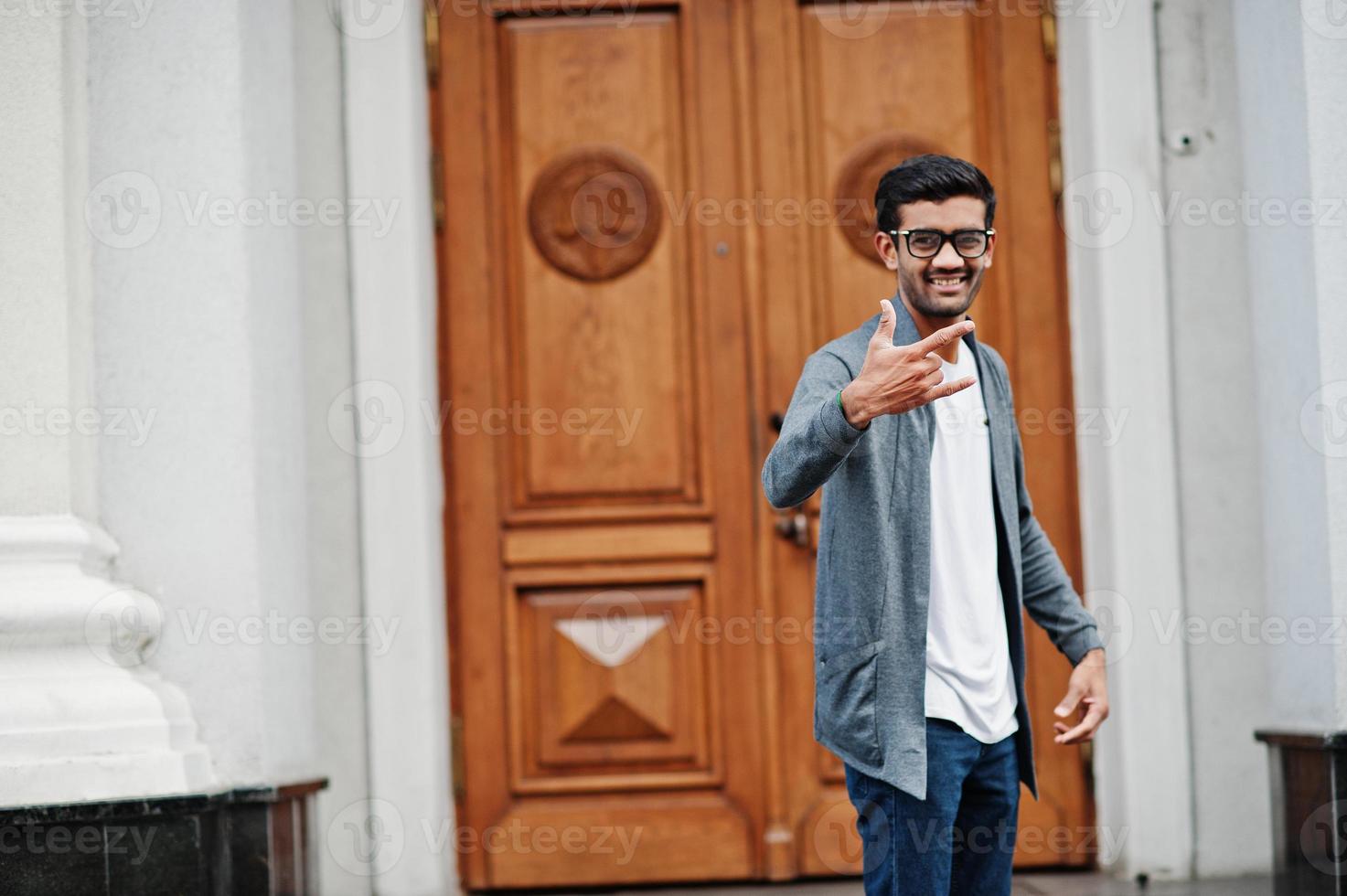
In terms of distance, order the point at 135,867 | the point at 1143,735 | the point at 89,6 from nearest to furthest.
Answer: the point at 135,867 → the point at 89,6 → the point at 1143,735

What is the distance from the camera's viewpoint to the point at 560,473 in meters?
4.98

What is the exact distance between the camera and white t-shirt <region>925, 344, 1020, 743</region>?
8.71 feet

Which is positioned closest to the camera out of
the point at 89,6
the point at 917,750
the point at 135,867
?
the point at 917,750

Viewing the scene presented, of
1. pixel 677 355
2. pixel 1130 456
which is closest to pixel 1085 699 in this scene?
pixel 1130 456

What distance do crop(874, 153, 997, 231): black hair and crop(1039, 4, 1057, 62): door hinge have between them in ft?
8.13

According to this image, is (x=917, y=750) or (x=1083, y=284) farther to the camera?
(x=1083, y=284)

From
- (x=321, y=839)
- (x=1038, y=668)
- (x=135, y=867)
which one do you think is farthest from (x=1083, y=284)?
(x=135, y=867)

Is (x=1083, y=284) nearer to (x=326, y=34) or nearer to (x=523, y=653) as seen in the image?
(x=523, y=653)

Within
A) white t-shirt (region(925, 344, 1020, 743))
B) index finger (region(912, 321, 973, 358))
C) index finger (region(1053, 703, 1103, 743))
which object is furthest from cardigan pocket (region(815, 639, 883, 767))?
index finger (region(912, 321, 973, 358))

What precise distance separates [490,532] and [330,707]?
0.76 metres

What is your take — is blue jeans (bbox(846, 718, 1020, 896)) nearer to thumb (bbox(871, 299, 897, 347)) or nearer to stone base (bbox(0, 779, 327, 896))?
thumb (bbox(871, 299, 897, 347))

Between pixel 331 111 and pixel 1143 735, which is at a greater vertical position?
pixel 331 111

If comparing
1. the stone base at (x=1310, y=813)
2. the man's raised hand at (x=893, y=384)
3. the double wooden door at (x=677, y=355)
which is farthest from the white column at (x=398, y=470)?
the man's raised hand at (x=893, y=384)

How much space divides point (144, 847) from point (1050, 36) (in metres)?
3.76
